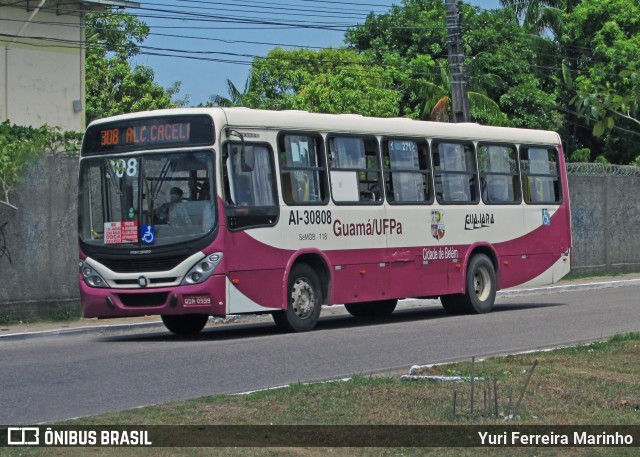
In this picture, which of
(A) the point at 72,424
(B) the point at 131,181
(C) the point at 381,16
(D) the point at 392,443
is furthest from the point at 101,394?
(C) the point at 381,16

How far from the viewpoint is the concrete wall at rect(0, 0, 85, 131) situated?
32.5 m

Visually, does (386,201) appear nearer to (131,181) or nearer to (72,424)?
(131,181)

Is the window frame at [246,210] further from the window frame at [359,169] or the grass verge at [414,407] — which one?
the grass verge at [414,407]

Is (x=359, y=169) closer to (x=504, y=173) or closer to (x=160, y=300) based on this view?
(x=160, y=300)

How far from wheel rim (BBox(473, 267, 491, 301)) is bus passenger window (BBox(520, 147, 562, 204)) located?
1865 millimetres

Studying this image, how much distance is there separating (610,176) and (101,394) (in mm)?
23004

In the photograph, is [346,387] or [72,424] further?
[346,387]

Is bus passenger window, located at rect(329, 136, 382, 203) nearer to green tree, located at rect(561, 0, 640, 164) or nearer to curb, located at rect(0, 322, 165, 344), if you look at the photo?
curb, located at rect(0, 322, 165, 344)

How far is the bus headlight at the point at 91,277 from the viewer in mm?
16172

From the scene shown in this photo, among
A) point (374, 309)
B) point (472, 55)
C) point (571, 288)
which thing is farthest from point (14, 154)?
point (472, 55)

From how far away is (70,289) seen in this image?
19.9m

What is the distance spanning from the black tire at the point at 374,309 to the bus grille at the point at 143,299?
5.36 metres

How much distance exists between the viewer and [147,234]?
15.8 m

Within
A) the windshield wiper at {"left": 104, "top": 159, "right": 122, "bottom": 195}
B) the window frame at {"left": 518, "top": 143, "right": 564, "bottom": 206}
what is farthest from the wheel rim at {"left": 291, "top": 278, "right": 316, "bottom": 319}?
the window frame at {"left": 518, "top": 143, "right": 564, "bottom": 206}
